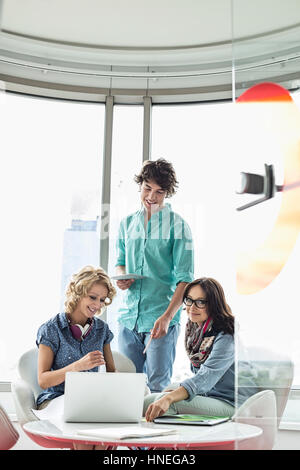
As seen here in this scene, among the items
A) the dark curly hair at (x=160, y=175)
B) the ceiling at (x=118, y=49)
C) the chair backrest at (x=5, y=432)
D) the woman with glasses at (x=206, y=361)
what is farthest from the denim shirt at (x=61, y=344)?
the ceiling at (x=118, y=49)

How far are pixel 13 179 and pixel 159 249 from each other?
45.5 inches

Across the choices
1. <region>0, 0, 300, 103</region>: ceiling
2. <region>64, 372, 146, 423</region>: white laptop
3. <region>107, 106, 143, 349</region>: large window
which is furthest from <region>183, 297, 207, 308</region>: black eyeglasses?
<region>0, 0, 300, 103</region>: ceiling

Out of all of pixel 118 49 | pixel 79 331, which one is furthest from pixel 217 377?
pixel 118 49

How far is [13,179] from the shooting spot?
3.49m

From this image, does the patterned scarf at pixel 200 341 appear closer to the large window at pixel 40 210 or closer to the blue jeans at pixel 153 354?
the blue jeans at pixel 153 354

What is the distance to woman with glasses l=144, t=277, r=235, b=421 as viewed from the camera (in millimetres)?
1888

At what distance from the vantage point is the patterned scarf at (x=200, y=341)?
2.21 m

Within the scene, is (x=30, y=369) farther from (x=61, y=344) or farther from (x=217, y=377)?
(x=217, y=377)

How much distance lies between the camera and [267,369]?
1.36 metres

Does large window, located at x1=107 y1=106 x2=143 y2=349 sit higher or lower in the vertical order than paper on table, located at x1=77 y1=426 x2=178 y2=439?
higher

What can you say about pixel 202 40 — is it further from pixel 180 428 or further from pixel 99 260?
pixel 180 428

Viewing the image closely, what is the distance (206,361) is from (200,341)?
0.21m

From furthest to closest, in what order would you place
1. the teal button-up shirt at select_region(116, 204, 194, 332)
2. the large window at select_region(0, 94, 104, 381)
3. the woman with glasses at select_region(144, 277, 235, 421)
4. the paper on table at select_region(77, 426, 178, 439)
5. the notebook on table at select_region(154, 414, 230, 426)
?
the large window at select_region(0, 94, 104, 381), the teal button-up shirt at select_region(116, 204, 194, 332), the woman with glasses at select_region(144, 277, 235, 421), the notebook on table at select_region(154, 414, 230, 426), the paper on table at select_region(77, 426, 178, 439)

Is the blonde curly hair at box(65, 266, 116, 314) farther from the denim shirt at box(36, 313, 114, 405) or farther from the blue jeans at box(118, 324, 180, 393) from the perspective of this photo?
the blue jeans at box(118, 324, 180, 393)
